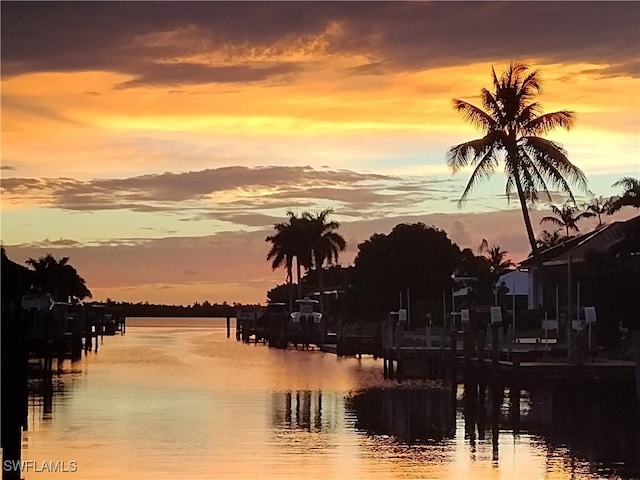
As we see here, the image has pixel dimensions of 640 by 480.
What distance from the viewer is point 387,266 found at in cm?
7975

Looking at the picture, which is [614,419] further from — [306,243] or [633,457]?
[306,243]

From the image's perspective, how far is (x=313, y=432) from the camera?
32188 mm

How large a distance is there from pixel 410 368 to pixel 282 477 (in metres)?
37.2

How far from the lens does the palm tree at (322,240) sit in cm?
11800

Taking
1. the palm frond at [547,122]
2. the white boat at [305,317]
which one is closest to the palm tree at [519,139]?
the palm frond at [547,122]

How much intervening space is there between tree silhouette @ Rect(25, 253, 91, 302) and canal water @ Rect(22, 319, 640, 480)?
2549 inches

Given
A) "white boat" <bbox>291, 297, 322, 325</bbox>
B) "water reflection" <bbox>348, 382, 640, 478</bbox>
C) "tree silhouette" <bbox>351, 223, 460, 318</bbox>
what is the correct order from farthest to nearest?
"white boat" <bbox>291, 297, 322, 325</bbox> < "tree silhouette" <bbox>351, 223, 460, 318</bbox> < "water reflection" <bbox>348, 382, 640, 478</bbox>

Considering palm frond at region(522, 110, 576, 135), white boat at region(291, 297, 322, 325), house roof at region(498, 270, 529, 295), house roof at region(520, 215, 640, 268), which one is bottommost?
white boat at region(291, 297, 322, 325)

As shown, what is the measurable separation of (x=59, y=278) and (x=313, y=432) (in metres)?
101

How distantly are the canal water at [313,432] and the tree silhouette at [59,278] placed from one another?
6475cm

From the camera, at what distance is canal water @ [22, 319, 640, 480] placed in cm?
2580

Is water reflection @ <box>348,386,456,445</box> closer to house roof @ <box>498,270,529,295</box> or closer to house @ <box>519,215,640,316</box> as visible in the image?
house @ <box>519,215,640,316</box>

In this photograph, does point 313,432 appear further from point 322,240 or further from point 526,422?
point 322,240

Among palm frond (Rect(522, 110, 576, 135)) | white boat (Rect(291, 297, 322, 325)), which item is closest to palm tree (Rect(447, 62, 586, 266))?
palm frond (Rect(522, 110, 576, 135))
